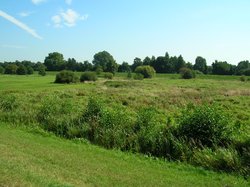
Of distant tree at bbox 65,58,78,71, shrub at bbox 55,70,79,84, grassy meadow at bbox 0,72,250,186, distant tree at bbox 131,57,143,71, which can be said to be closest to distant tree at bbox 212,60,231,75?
distant tree at bbox 131,57,143,71

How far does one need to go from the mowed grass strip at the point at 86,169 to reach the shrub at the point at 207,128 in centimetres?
238

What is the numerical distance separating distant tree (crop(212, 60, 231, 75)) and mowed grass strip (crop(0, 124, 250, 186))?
130 metres

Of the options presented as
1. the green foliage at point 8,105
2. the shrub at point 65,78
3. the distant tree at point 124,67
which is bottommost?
the distant tree at point 124,67

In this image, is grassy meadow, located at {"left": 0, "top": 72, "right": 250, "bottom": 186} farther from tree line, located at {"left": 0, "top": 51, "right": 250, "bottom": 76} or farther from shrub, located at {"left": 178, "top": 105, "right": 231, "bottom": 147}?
tree line, located at {"left": 0, "top": 51, "right": 250, "bottom": 76}

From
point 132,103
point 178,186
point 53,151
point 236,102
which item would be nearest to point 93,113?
point 53,151

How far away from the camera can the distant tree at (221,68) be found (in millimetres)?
139125

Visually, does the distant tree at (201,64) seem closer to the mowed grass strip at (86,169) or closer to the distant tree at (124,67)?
the distant tree at (124,67)

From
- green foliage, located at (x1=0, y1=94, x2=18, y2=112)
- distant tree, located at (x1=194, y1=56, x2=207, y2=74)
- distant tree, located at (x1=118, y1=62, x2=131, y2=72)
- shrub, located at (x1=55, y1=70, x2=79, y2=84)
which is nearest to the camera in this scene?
green foliage, located at (x1=0, y1=94, x2=18, y2=112)

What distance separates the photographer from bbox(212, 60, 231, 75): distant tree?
139 meters

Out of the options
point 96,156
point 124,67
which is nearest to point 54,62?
point 124,67

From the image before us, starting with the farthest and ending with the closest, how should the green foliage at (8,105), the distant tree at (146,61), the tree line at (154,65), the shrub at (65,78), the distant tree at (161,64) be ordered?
the distant tree at (146,61)
the distant tree at (161,64)
the tree line at (154,65)
the shrub at (65,78)
the green foliage at (8,105)

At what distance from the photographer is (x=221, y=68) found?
13912 centimetres

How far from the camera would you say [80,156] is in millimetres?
13078

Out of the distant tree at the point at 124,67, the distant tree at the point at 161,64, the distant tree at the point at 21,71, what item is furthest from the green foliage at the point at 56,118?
the distant tree at the point at 124,67
